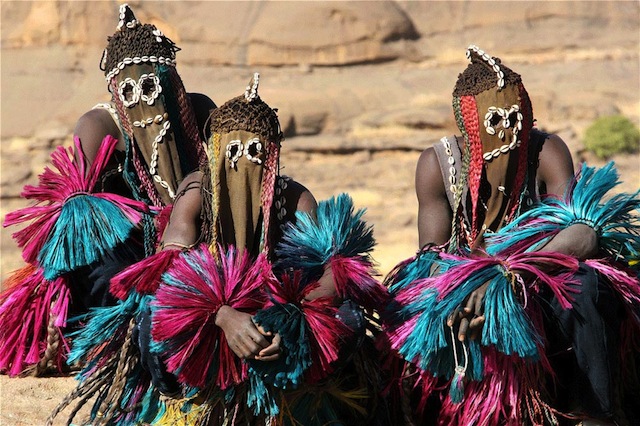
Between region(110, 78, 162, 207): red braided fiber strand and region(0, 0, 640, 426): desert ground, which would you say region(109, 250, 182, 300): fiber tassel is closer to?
region(110, 78, 162, 207): red braided fiber strand

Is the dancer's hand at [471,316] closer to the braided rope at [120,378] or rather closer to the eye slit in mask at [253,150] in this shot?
the eye slit in mask at [253,150]

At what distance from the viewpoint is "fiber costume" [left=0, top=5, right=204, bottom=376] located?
5.05 meters

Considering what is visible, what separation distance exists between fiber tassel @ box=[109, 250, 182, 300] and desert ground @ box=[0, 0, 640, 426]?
18277 millimetres

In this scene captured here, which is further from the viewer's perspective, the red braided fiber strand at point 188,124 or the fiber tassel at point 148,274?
the red braided fiber strand at point 188,124

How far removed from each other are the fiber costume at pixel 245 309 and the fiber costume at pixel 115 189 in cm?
66

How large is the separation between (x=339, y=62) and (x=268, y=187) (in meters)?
26.0

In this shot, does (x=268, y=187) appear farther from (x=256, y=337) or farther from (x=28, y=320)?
(x=28, y=320)

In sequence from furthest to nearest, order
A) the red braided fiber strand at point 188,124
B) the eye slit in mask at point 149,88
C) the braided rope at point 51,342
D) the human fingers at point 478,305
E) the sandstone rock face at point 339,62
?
the sandstone rock face at point 339,62, the braided rope at point 51,342, the red braided fiber strand at point 188,124, the eye slit in mask at point 149,88, the human fingers at point 478,305

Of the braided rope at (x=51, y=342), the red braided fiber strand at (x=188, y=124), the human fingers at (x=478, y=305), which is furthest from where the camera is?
the braided rope at (x=51, y=342)

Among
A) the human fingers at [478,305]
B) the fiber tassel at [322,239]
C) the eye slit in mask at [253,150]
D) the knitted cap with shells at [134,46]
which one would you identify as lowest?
the human fingers at [478,305]

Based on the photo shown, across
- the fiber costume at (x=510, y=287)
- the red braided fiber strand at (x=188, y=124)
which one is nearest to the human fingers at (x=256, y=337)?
the fiber costume at (x=510, y=287)

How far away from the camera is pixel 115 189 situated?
5395mm

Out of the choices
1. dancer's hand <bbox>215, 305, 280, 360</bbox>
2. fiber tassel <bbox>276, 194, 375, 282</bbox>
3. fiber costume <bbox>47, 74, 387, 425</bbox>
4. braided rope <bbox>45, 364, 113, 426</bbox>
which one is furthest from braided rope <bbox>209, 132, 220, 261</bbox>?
braided rope <bbox>45, 364, 113, 426</bbox>

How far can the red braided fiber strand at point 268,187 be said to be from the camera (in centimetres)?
429
